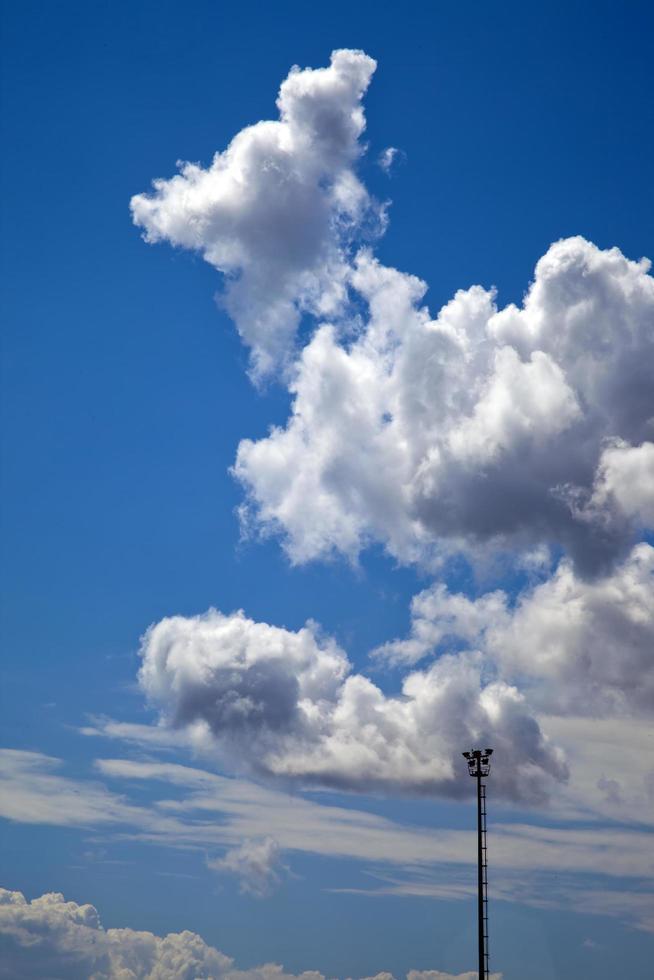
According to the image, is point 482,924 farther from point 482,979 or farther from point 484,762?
point 484,762

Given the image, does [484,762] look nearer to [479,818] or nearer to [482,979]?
[479,818]

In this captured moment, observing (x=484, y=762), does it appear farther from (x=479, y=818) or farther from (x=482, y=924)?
(x=482, y=924)

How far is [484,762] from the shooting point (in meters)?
97.3

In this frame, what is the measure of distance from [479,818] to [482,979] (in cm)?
1312

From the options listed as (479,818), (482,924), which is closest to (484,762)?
(479,818)

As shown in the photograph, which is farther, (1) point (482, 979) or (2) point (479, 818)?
(2) point (479, 818)

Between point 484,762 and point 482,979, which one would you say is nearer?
→ point 482,979

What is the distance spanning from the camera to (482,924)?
283ft

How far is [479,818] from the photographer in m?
93.4

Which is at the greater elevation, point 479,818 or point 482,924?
point 479,818

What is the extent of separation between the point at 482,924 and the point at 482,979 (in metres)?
3.92

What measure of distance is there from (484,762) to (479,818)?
546cm

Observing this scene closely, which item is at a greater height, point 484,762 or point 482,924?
point 484,762
